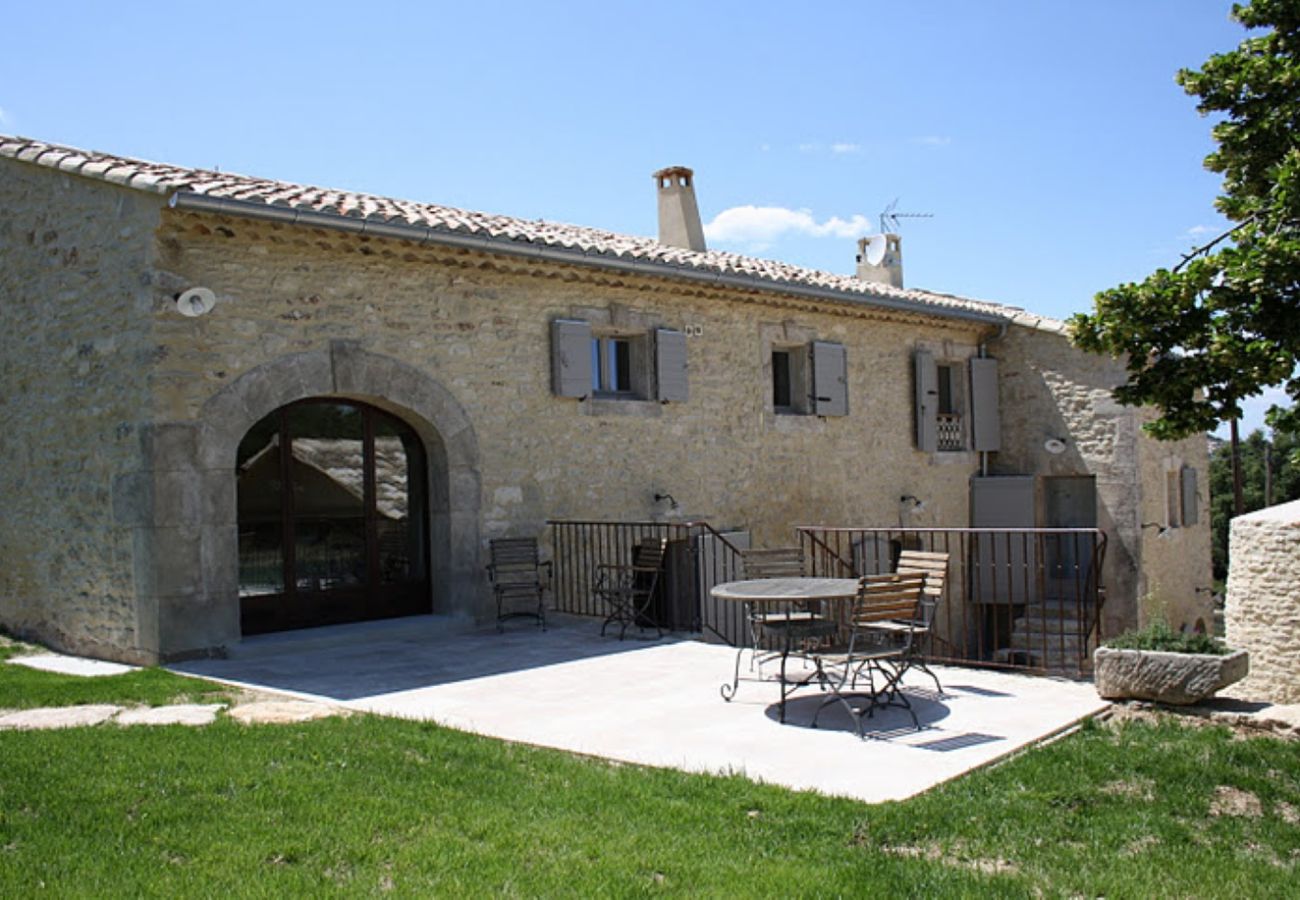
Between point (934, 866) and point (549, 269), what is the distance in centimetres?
718

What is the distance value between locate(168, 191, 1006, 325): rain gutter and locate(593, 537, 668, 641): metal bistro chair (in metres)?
2.51

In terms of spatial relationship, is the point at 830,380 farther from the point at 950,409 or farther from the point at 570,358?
the point at 570,358

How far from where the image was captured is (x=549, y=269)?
9.75m

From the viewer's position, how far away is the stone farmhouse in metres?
7.59

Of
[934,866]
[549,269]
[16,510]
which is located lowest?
[934,866]

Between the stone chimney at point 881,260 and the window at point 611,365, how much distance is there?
25.7ft

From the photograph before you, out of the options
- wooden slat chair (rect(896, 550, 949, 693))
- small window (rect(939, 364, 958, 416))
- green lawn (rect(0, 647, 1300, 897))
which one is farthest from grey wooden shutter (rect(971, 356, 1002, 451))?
green lawn (rect(0, 647, 1300, 897))

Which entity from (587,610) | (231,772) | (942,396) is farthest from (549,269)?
(942,396)

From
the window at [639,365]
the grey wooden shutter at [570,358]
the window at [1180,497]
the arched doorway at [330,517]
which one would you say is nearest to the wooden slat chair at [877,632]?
the arched doorway at [330,517]

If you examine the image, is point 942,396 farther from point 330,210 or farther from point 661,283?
point 330,210

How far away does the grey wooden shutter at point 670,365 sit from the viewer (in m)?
10.7

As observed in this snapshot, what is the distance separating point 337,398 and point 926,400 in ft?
25.7

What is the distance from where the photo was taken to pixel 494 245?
8.80 meters

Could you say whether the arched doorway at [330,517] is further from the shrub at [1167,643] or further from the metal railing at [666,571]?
the shrub at [1167,643]
